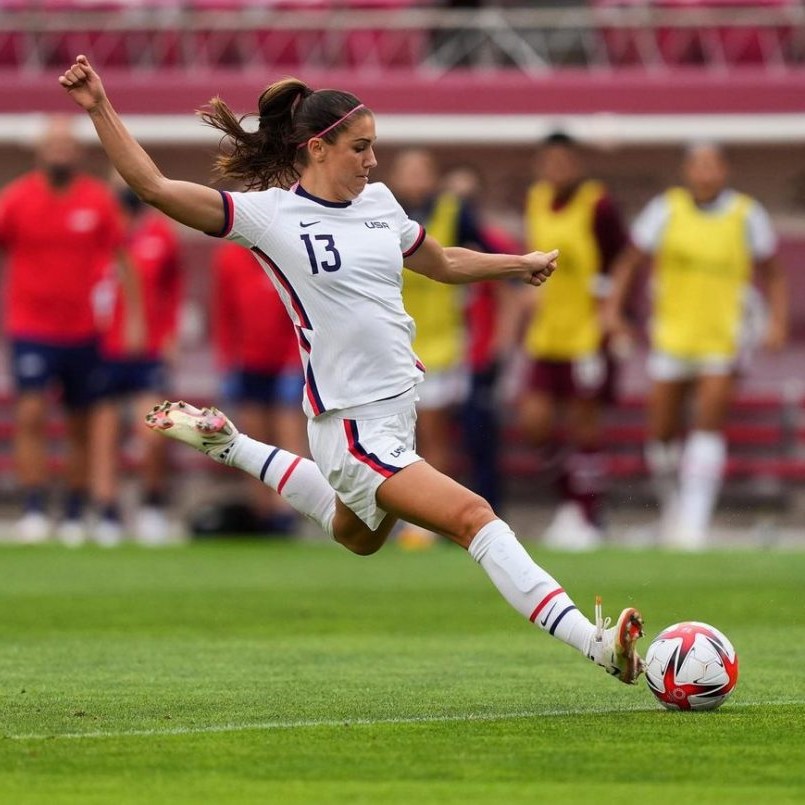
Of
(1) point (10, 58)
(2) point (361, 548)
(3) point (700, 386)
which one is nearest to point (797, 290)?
(3) point (700, 386)

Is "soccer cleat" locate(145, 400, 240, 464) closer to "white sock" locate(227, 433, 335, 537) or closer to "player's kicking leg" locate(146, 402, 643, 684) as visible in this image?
"white sock" locate(227, 433, 335, 537)

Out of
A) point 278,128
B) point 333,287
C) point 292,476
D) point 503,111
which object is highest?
point 503,111

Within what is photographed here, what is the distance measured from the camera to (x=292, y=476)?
831 centimetres

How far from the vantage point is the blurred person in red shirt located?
1630cm

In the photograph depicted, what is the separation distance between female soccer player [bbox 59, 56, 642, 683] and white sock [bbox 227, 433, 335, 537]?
1.01 ft

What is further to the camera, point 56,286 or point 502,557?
point 56,286

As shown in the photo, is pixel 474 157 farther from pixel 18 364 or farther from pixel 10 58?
pixel 18 364

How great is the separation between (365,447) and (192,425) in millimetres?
1167

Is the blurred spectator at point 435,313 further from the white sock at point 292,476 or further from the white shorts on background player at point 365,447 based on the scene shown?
the white shorts on background player at point 365,447

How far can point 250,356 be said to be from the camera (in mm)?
16422

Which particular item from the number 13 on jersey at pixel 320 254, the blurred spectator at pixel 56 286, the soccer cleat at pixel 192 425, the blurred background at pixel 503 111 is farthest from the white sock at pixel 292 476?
the blurred background at pixel 503 111

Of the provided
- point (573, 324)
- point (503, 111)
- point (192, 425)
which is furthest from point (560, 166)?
point (192, 425)

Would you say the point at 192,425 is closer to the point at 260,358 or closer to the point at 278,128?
the point at 278,128

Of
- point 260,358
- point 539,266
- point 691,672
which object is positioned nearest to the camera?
point 691,672
